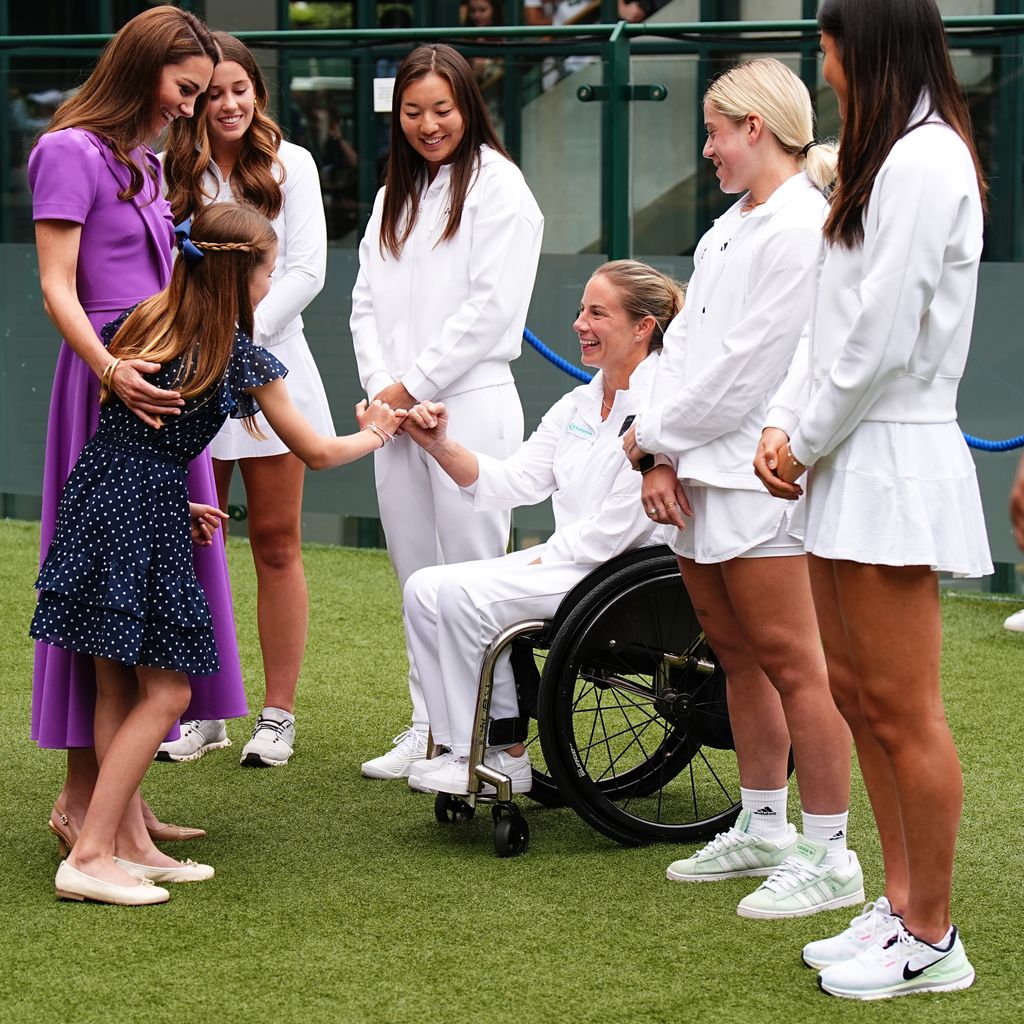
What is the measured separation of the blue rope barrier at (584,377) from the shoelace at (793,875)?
3.13 m

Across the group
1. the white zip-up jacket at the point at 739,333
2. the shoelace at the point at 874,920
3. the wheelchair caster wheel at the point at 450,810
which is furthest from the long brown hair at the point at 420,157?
the shoelace at the point at 874,920

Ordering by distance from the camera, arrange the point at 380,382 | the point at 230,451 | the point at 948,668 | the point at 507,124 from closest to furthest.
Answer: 1. the point at 380,382
2. the point at 230,451
3. the point at 948,668
4. the point at 507,124

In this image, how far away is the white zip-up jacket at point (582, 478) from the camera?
3467 mm

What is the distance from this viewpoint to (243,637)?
5.58 metres

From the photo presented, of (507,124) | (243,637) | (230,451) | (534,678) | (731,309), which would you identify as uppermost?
(507,124)

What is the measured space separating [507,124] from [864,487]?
4.44 metres

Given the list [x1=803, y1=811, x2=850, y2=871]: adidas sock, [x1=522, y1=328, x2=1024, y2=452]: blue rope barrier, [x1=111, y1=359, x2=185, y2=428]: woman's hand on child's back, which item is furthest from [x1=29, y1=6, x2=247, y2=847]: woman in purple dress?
[x1=522, y1=328, x2=1024, y2=452]: blue rope barrier

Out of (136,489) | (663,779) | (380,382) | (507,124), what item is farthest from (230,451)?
(507,124)

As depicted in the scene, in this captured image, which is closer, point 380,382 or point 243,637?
point 380,382

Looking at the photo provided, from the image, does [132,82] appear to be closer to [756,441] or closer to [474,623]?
[474,623]

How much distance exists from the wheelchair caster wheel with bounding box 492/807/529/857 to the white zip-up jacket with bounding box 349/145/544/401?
0.99 m

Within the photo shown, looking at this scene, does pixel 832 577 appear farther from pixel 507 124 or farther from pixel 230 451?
pixel 507 124

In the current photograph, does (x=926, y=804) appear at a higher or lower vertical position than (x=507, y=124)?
lower

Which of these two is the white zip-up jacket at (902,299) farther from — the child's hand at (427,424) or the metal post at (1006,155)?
the metal post at (1006,155)
